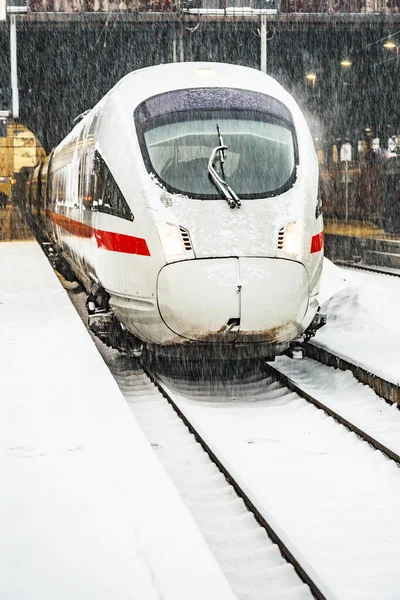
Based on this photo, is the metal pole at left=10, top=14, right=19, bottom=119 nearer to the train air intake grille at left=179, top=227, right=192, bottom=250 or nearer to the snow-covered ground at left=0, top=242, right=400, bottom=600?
the snow-covered ground at left=0, top=242, right=400, bottom=600

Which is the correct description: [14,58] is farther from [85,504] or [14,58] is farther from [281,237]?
[85,504]

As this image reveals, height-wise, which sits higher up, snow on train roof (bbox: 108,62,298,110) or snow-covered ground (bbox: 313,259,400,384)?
snow on train roof (bbox: 108,62,298,110)

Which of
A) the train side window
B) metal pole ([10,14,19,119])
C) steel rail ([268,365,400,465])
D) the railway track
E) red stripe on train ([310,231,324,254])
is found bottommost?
the railway track

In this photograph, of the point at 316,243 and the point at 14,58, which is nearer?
the point at 316,243

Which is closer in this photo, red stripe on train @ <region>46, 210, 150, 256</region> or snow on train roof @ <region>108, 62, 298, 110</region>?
red stripe on train @ <region>46, 210, 150, 256</region>

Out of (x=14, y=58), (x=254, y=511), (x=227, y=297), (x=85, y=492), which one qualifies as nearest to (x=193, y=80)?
(x=227, y=297)

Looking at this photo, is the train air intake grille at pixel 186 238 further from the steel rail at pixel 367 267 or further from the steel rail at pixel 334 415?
the steel rail at pixel 367 267

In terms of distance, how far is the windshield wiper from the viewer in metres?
8.08

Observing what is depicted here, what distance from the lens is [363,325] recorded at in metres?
11.2

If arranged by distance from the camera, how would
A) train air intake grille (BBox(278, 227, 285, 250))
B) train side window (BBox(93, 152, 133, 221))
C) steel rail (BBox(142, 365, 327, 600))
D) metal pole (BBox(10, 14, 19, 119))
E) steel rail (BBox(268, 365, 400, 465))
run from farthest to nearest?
metal pole (BBox(10, 14, 19, 119)) → train side window (BBox(93, 152, 133, 221)) → train air intake grille (BBox(278, 227, 285, 250)) → steel rail (BBox(268, 365, 400, 465)) → steel rail (BBox(142, 365, 327, 600))

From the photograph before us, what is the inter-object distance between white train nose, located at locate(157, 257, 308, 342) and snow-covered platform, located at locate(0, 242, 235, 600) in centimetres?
80

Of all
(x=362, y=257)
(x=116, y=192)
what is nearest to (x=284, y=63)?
(x=362, y=257)

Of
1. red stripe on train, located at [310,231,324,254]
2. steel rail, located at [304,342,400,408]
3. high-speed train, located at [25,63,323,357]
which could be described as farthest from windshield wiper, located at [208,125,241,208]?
steel rail, located at [304,342,400,408]

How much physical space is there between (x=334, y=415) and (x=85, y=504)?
3524mm
